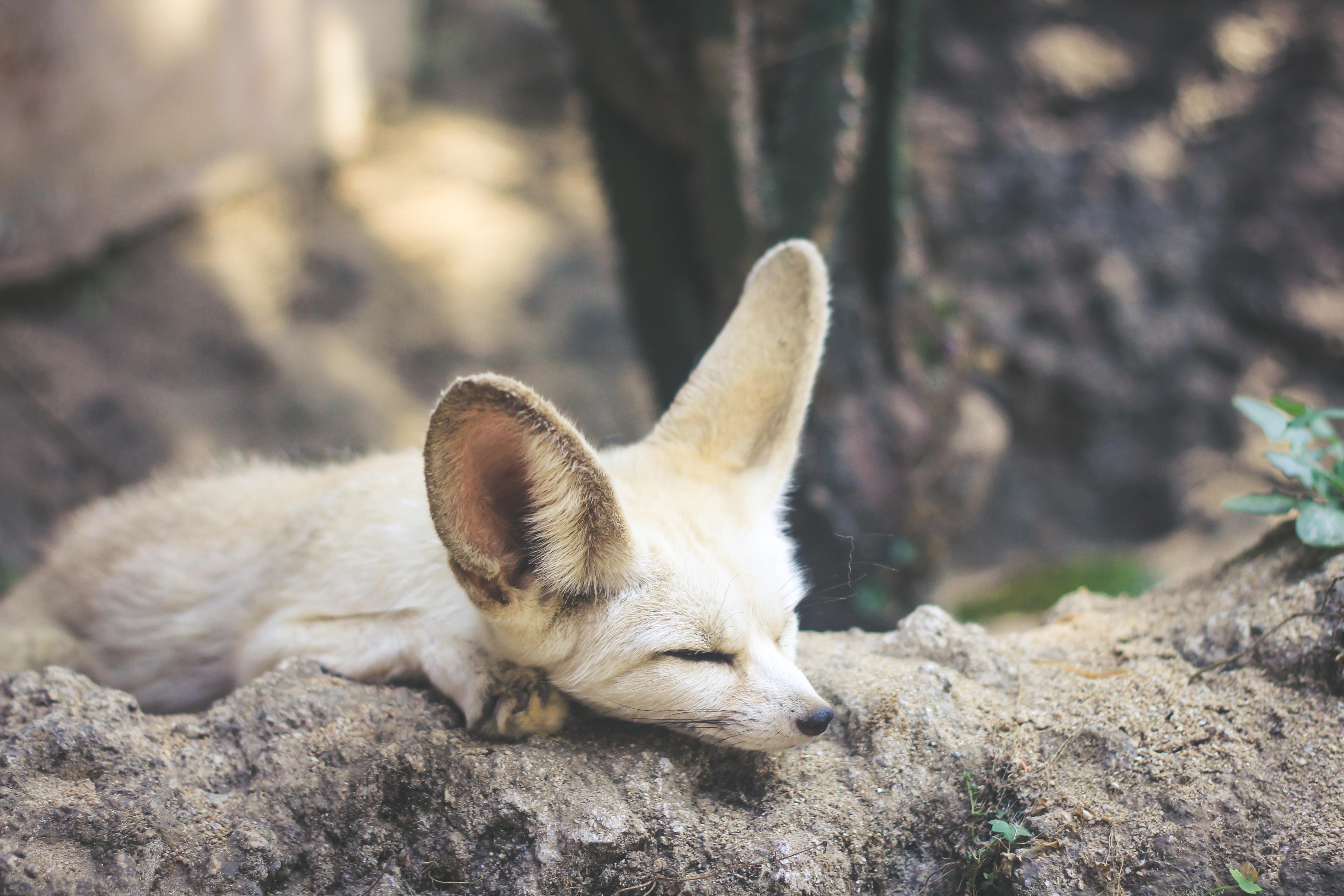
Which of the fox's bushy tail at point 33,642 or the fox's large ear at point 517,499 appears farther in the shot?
the fox's bushy tail at point 33,642

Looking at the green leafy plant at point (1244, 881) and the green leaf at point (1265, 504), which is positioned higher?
the green leaf at point (1265, 504)

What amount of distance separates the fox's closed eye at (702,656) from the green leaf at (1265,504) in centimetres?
130

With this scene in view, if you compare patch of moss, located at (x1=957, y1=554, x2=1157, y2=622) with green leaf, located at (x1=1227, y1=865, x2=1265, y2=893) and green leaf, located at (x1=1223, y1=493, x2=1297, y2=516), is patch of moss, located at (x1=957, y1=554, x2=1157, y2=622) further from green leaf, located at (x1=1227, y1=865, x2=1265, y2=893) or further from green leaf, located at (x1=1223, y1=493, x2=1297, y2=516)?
green leaf, located at (x1=1227, y1=865, x2=1265, y2=893)

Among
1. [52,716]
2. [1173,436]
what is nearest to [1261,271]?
[1173,436]

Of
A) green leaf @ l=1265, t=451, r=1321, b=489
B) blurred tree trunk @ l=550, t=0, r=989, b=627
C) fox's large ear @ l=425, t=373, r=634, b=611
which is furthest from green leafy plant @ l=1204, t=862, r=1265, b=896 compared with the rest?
blurred tree trunk @ l=550, t=0, r=989, b=627

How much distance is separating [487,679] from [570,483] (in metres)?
0.57

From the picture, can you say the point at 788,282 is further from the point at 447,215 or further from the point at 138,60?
the point at 447,215

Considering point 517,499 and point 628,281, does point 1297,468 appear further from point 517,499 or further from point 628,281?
point 628,281

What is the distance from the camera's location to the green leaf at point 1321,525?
2111 mm

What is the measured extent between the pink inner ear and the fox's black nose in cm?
69

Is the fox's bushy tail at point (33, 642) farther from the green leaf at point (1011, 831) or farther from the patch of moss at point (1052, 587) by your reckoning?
the patch of moss at point (1052, 587)

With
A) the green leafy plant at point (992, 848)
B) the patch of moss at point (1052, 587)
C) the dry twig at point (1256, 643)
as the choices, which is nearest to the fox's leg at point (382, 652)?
the green leafy plant at point (992, 848)

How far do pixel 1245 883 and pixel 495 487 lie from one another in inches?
64.5

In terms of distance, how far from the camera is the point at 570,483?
1800mm
